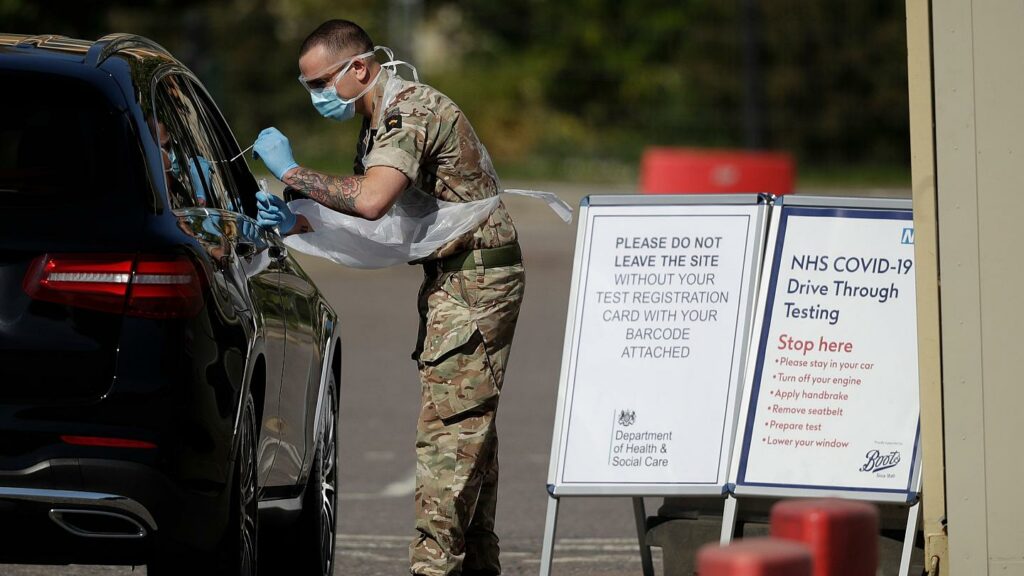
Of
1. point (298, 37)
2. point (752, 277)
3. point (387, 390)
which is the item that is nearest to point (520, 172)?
point (298, 37)

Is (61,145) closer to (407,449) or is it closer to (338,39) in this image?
(338,39)

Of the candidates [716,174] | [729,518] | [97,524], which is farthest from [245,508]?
[716,174]

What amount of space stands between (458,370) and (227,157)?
3.70ft

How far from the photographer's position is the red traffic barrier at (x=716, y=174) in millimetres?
22562

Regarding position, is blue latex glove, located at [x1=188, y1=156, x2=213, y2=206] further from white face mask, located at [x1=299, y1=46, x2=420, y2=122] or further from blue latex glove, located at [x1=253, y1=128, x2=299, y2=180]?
white face mask, located at [x1=299, y1=46, x2=420, y2=122]

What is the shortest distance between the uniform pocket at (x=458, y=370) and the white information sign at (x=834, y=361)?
0.85 metres

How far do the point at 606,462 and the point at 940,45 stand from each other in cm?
177

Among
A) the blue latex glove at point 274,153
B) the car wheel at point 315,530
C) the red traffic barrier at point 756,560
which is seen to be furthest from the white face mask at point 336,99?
the red traffic barrier at point 756,560

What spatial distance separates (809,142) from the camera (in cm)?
3216

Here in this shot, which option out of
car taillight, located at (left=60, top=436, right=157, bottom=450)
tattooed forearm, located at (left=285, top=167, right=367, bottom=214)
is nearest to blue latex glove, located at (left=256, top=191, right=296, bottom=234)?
tattooed forearm, located at (left=285, top=167, right=367, bottom=214)

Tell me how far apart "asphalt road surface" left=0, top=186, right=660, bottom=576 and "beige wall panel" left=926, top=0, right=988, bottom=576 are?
2.15 metres

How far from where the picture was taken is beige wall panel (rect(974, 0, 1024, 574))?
196 inches

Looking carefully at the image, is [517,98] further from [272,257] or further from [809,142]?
[272,257]

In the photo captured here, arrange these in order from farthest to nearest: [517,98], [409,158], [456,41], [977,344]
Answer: [456,41] < [517,98] < [409,158] < [977,344]
